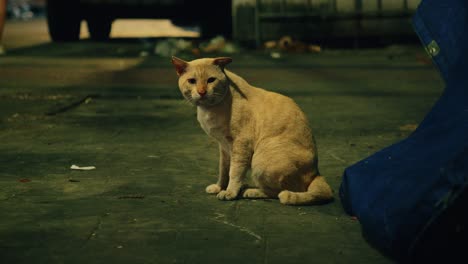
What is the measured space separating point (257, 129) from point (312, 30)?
46.7 feet

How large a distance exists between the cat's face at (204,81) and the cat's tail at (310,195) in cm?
76

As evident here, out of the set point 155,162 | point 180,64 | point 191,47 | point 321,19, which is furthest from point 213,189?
point 321,19

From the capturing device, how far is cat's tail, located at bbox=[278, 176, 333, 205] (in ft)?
19.3

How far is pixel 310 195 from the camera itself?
5.90 meters

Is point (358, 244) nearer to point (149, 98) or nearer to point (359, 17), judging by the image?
point (149, 98)

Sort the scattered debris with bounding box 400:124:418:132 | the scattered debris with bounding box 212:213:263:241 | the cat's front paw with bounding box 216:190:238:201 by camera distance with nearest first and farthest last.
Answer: the scattered debris with bounding box 212:213:263:241, the cat's front paw with bounding box 216:190:238:201, the scattered debris with bounding box 400:124:418:132

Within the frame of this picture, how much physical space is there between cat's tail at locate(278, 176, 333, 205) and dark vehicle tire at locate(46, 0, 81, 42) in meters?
17.3

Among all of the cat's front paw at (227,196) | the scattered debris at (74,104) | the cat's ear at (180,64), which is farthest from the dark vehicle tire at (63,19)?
the cat's front paw at (227,196)

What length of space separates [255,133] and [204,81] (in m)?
0.51

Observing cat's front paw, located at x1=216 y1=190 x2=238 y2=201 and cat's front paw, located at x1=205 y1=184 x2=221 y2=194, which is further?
cat's front paw, located at x1=205 y1=184 x2=221 y2=194

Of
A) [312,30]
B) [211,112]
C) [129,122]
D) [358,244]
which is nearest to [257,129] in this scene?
[211,112]

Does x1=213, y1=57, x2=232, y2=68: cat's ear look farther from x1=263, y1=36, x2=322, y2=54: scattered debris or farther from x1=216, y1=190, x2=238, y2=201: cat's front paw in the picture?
x1=263, y1=36, x2=322, y2=54: scattered debris

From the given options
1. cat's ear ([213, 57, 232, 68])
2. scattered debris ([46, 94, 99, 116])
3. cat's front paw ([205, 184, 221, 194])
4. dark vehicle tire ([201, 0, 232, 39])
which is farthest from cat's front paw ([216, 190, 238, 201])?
dark vehicle tire ([201, 0, 232, 39])

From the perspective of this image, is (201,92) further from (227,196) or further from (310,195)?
(310,195)
